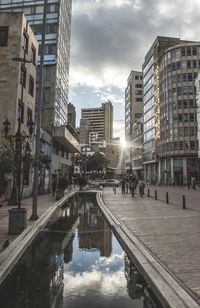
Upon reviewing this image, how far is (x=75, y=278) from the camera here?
6.98 meters

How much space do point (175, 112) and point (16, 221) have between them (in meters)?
76.9

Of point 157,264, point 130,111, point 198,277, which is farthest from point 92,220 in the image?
point 130,111

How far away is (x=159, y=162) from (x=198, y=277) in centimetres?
8615

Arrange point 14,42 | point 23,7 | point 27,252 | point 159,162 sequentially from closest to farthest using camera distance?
point 27,252
point 14,42
point 23,7
point 159,162

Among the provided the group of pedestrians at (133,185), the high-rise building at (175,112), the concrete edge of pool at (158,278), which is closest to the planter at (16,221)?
the concrete edge of pool at (158,278)

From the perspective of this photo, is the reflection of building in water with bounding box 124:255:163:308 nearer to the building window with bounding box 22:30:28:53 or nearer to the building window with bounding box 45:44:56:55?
the building window with bounding box 22:30:28:53

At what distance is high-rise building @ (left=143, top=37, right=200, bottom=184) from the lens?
8256 centimetres

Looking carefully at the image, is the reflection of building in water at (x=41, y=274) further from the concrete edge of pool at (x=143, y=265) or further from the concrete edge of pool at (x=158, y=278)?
the concrete edge of pool at (x=158, y=278)

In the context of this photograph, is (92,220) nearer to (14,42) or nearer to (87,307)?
(87,307)

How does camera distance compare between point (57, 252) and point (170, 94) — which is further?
point (170, 94)

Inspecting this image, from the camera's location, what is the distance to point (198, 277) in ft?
21.0

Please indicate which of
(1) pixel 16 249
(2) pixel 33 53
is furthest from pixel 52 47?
(1) pixel 16 249

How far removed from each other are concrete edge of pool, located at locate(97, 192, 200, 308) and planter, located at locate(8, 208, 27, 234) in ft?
11.9

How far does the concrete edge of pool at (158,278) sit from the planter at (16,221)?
364 cm
